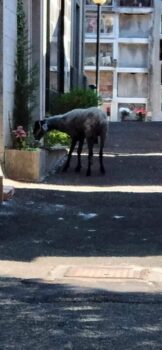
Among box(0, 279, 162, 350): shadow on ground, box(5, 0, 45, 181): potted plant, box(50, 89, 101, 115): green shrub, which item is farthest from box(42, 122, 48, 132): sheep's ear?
box(0, 279, 162, 350): shadow on ground

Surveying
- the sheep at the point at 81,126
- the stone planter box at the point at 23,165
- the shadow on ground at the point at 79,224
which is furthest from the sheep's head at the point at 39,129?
the shadow on ground at the point at 79,224

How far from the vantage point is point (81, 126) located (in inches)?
574

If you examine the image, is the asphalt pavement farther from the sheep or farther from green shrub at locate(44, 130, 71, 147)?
green shrub at locate(44, 130, 71, 147)

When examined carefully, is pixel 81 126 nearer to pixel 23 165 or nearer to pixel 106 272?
pixel 23 165

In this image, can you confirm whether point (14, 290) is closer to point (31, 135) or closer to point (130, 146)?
point (31, 135)

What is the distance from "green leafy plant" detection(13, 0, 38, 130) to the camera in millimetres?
14273

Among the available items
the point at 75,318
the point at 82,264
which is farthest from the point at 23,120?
the point at 75,318

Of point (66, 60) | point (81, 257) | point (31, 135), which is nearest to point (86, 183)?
point (31, 135)

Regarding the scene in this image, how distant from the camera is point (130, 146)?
21141 millimetres

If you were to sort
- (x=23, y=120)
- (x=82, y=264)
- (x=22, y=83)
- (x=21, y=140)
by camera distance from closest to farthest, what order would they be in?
1. (x=82, y=264)
2. (x=21, y=140)
3. (x=22, y=83)
4. (x=23, y=120)

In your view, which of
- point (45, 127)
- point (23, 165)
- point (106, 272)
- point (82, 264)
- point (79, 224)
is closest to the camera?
point (106, 272)

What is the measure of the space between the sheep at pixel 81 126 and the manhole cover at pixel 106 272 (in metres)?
7.10

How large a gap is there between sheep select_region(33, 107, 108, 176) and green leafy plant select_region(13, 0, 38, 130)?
350mm

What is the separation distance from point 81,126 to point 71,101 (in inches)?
231
